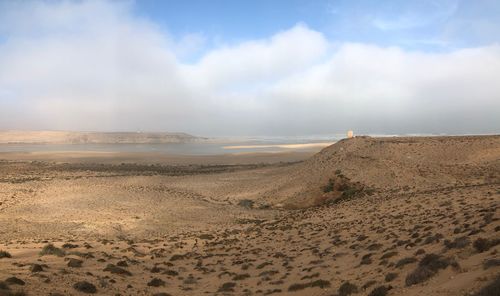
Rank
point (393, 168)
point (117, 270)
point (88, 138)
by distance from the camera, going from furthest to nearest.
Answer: point (88, 138) → point (393, 168) → point (117, 270)

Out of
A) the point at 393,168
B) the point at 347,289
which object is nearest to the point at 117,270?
the point at 347,289

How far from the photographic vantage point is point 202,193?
111 feet

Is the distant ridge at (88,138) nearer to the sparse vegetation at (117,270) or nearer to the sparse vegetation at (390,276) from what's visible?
the sparse vegetation at (117,270)

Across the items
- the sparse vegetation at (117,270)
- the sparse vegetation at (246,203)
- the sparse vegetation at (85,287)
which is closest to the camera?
the sparse vegetation at (85,287)

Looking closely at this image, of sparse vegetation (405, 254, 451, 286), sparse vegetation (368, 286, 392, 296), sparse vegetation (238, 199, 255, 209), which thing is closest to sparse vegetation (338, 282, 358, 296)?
sparse vegetation (368, 286, 392, 296)

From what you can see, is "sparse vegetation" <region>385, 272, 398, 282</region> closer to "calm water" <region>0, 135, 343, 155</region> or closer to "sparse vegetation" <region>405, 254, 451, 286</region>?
"sparse vegetation" <region>405, 254, 451, 286</region>

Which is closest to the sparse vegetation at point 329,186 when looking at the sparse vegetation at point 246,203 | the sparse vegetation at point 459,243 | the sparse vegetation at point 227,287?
the sparse vegetation at point 246,203

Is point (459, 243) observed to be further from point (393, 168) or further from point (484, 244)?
point (393, 168)

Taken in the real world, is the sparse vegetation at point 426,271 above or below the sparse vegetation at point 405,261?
above

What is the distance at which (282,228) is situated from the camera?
20.3 m

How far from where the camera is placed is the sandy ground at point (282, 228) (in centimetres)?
933

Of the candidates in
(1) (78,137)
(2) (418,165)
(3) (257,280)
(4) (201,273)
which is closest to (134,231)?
(4) (201,273)

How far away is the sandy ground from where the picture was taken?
9328 millimetres

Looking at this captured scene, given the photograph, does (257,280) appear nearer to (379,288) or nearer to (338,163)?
(379,288)
